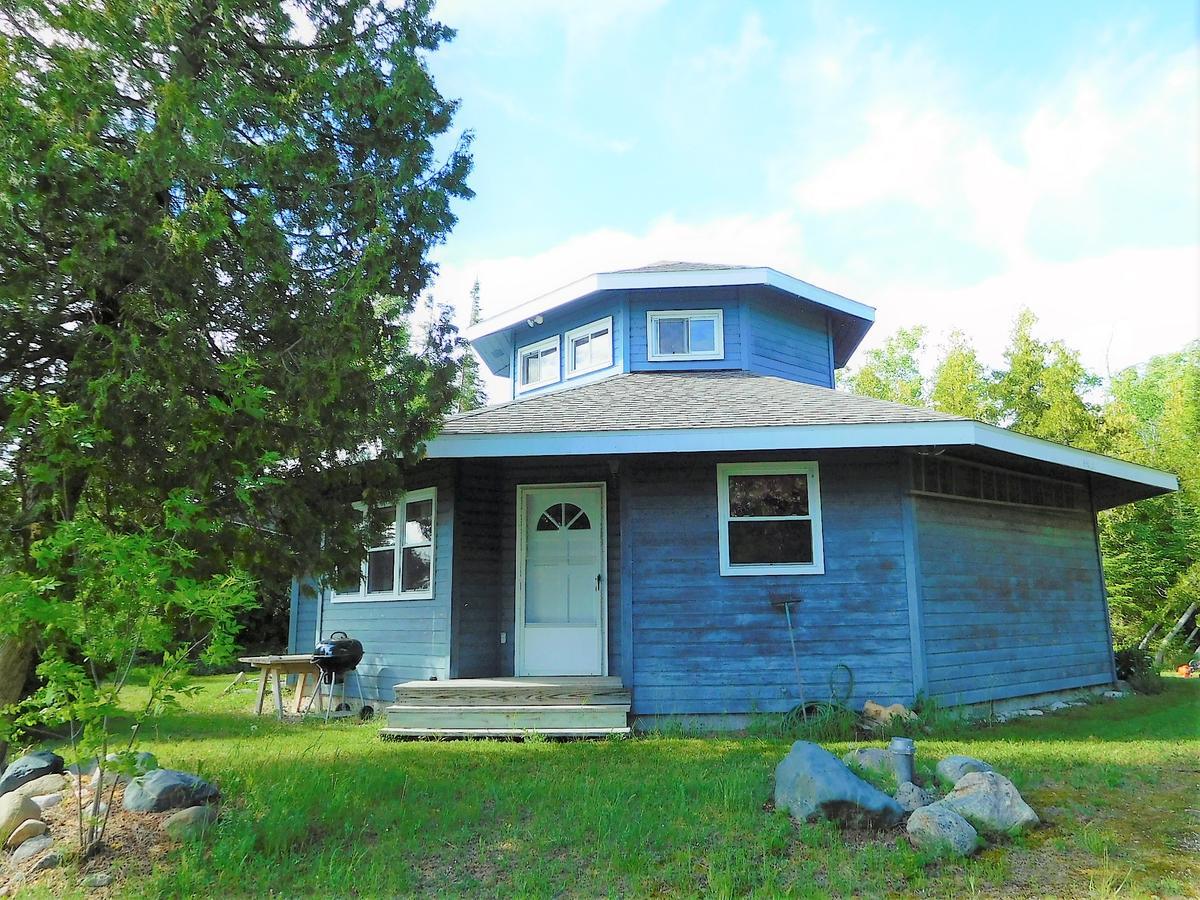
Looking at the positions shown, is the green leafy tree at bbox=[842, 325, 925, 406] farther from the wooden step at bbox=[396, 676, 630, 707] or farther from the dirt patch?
the dirt patch

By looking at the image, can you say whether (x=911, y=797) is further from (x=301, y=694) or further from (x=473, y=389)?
(x=473, y=389)

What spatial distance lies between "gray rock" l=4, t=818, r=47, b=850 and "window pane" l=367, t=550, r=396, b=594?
527cm

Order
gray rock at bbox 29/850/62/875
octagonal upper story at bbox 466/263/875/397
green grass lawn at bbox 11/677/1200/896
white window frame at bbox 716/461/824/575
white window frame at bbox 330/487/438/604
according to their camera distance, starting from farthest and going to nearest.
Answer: octagonal upper story at bbox 466/263/875/397
white window frame at bbox 330/487/438/604
white window frame at bbox 716/461/824/575
gray rock at bbox 29/850/62/875
green grass lawn at bbox 11/677/1200/896

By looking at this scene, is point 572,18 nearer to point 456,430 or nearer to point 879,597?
point 456,430

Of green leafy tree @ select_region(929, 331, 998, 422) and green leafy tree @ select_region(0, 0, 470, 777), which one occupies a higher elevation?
green leafy tree @ select_region(929, 331, 998, 422)

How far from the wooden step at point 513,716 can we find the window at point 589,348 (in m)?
5.10


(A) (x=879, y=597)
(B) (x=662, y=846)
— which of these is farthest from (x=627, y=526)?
(B) (x=662, y=846)

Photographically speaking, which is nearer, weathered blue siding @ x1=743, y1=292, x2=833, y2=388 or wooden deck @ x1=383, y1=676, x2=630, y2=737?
wooden deck @ x1=383, y1=676, x2=630, y2=737

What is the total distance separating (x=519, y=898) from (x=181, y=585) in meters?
2.16

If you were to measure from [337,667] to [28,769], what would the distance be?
4.06 metres

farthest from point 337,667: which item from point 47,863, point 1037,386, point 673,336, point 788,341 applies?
point 1037,386

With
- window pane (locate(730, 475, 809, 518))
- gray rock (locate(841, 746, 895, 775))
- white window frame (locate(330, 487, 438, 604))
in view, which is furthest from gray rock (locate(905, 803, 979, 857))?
white window frame (locate(330, 487, 438, 604))

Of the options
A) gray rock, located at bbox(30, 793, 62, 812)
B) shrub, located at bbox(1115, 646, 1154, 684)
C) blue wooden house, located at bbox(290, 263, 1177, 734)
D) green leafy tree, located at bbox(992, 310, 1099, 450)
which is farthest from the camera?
green leafy tree, located at bbox(992, 310, 1099, 450)

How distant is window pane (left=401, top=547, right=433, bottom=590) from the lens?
29.0 ft
